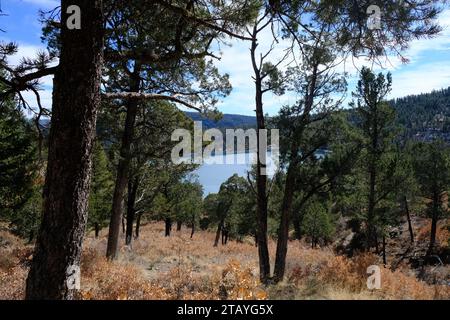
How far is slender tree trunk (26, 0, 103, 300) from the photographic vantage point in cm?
442

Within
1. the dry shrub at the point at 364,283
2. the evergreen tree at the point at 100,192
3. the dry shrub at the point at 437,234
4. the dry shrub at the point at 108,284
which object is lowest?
the dry shrub at the point at 437,234

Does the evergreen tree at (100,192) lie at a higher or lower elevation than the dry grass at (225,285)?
higher

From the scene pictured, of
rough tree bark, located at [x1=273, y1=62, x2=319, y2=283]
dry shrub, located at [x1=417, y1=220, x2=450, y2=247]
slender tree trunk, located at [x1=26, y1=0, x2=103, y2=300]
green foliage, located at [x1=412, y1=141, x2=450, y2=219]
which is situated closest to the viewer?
slender tree trunk, located at [x1=26, y1=0, x2=103, y2=300]

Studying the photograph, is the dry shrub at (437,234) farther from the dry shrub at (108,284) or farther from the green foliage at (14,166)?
the dry shrub at (108,284)

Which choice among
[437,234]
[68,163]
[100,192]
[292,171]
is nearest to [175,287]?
[68,163]

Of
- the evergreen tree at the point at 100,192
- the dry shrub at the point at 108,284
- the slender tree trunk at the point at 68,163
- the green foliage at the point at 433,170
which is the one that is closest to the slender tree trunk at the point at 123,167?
the dry shrub at the point at 108,284

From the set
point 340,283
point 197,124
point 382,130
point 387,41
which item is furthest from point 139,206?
point 387,41

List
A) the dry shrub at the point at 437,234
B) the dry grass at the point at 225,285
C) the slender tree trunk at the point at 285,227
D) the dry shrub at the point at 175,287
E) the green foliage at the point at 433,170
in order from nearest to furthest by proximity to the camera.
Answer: the dry shrub at the point at 175,287 → the dry grass at the point at 225,285 → the slender tree trunk at the point at 285,227 → the green foliage at the point at 433,170 → the dry shrub at the point at 437,234

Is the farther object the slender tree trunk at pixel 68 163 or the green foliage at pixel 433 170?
the green foliage at pixel 433 170

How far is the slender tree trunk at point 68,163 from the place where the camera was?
4422 millimetres

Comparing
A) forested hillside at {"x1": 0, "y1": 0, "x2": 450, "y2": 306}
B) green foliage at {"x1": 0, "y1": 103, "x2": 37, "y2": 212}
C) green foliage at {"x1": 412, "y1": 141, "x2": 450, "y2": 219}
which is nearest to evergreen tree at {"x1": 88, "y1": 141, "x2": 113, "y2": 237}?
forested hillside at {"x1": 0, "y1": 0, "x2": 450, "y2": 306}

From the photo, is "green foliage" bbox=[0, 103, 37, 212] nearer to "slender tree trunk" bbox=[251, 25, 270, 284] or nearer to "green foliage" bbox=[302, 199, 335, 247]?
"slender tree trunk" bbox=[251, 25, 270, 284]

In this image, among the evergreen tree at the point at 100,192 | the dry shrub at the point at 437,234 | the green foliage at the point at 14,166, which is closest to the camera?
the green foliage at the point at 14,166

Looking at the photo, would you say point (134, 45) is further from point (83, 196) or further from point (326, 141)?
point (326, 141)
